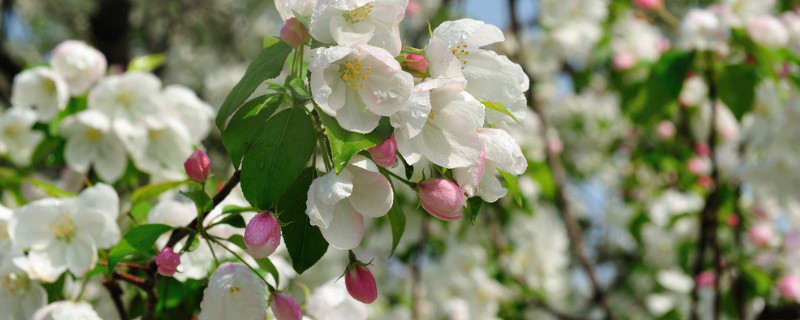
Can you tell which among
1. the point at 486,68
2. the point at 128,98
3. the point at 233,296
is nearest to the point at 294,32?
the point at 486,68

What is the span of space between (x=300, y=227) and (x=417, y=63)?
0.27 m

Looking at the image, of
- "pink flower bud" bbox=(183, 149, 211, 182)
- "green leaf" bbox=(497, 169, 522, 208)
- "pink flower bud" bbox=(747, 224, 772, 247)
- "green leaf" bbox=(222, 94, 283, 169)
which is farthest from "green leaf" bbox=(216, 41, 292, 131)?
"pink flower bud" bbox=(747, 224, 772, 247)

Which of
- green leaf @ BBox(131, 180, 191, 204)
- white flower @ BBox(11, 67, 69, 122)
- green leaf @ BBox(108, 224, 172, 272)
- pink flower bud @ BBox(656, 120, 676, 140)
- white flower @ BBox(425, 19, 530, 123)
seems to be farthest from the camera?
pink flower bud @ BBox(656, 120, 676, 140)

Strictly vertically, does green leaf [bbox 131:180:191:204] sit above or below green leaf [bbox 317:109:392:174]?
below

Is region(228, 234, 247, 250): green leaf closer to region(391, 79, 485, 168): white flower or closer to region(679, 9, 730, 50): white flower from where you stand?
region(391, 79, 485, 168): white flower

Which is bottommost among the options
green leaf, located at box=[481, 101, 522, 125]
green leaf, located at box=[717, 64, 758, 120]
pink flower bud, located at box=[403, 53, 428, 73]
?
green leaf, located at box=[717, 64, 758, 120]

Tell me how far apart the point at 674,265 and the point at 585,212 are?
176 centimetres

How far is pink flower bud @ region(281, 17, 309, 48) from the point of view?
87 cm

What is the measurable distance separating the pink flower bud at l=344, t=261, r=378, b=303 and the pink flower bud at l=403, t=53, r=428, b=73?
0.28m

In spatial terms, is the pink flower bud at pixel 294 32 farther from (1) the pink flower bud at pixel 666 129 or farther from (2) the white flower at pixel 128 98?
(1) the pink flower bud at pixel 666 129

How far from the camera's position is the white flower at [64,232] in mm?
1211

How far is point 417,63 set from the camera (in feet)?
2.90

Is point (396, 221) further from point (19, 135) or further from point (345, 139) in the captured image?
point (19, 135)

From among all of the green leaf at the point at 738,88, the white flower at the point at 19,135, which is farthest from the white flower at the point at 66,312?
the green leaf at the point at 738,88
